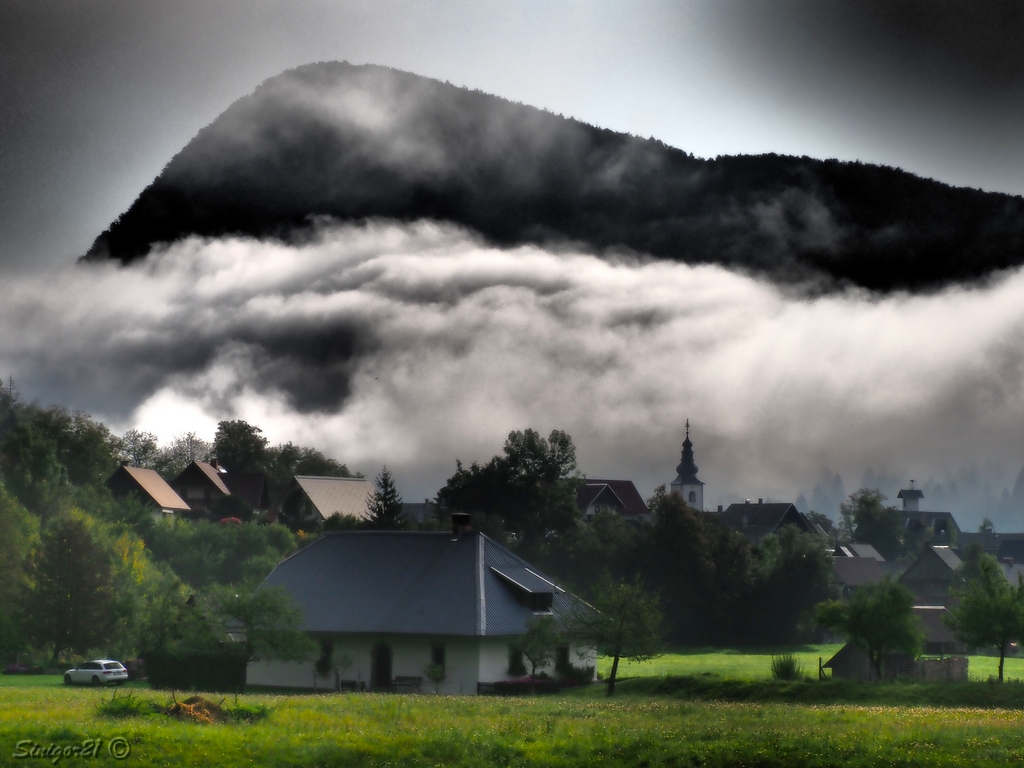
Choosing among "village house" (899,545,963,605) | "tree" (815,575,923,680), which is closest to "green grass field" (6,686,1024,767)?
"tree" (815,575,923,680)

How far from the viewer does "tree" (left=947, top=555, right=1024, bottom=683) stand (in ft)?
149

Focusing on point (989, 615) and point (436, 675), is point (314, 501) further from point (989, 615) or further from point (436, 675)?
point (989, 615)

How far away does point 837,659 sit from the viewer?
163 feet

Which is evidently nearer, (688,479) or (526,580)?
(526,580)

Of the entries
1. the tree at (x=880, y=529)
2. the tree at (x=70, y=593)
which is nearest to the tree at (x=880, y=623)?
the tree at (x=70, y=593)

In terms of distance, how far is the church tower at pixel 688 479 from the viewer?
571 ft

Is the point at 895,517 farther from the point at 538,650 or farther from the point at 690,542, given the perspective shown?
the point at 538,650

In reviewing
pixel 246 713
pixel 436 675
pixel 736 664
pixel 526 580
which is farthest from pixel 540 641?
pixel 246 713

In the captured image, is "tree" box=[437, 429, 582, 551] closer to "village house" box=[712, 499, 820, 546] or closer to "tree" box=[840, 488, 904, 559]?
"village house" box=[712, 499, 820, 546]

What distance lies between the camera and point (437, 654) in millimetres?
48156

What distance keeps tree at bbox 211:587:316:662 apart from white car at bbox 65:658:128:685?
606 centimetres

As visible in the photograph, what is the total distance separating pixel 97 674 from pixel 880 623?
105ft

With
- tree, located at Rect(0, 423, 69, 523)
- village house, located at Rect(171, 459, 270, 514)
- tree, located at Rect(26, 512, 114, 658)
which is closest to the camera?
tree, located at Rect(26, 512, 114, 658)

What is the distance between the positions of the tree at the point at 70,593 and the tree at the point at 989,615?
129 feet
